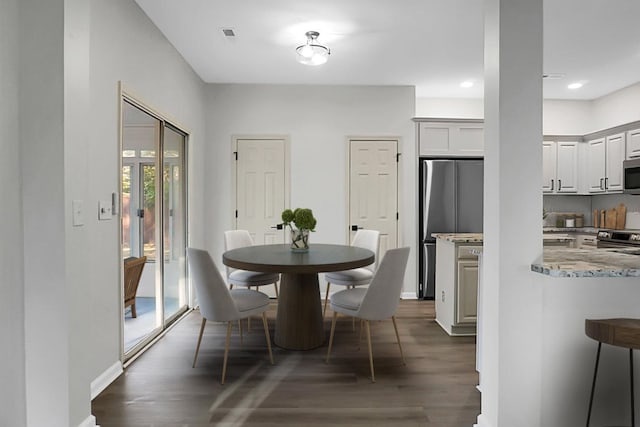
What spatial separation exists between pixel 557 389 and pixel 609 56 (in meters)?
3.60

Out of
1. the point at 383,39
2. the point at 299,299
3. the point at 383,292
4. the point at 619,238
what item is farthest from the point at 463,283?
the point at 619,238

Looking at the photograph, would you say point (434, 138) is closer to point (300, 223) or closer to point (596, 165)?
point (596, 165)

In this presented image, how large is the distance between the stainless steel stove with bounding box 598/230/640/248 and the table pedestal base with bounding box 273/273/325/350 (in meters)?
3.77

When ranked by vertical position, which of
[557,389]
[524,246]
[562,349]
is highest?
[524,246]

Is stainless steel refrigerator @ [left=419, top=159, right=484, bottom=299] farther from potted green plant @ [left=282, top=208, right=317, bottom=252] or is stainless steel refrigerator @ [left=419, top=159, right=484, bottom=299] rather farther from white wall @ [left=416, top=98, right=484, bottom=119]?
potted green plant @ [left=282, top=208, right=317, bottom=252]

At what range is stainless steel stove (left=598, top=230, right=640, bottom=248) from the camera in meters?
4.25

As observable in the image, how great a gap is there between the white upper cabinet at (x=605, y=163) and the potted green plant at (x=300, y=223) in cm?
406

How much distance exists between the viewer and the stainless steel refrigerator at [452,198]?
4.62 m

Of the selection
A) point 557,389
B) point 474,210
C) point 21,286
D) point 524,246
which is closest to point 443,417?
point 557,389

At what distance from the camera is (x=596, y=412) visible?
1779mm

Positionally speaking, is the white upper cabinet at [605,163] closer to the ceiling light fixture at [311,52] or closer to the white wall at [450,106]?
the white wall at [450,106]

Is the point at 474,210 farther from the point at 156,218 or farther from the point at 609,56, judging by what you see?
the point at 156,218

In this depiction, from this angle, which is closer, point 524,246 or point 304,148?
point 524,246

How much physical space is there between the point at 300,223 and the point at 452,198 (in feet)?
7.58
